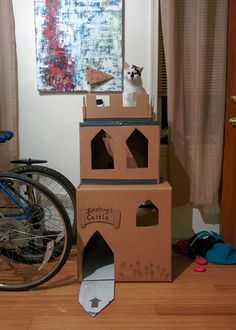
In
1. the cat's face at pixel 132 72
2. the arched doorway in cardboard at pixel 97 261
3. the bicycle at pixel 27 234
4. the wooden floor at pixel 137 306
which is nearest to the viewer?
the wooden floor at pixel 137 306

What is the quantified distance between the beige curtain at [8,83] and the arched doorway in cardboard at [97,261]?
0.80 m

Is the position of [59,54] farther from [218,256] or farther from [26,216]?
[218,256]

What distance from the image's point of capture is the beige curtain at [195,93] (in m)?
2.14

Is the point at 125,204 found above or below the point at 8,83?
below

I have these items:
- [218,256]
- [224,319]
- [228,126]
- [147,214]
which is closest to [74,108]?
[147,214]

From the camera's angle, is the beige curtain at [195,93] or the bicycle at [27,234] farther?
the beige curtain at [195,93]

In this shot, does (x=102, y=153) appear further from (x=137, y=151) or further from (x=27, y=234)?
(x=27, y=234)

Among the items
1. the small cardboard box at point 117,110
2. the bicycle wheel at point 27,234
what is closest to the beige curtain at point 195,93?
the small cardboard box at point 117,110

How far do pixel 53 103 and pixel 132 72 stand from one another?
592mm

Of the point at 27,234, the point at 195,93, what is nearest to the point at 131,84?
the point at 195,93

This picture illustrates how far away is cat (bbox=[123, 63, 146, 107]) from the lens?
84.1 inches

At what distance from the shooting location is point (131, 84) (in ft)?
7.15

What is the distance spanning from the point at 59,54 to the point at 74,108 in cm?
37

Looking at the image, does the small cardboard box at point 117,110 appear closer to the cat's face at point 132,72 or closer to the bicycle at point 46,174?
the cat's face at point 132,72
